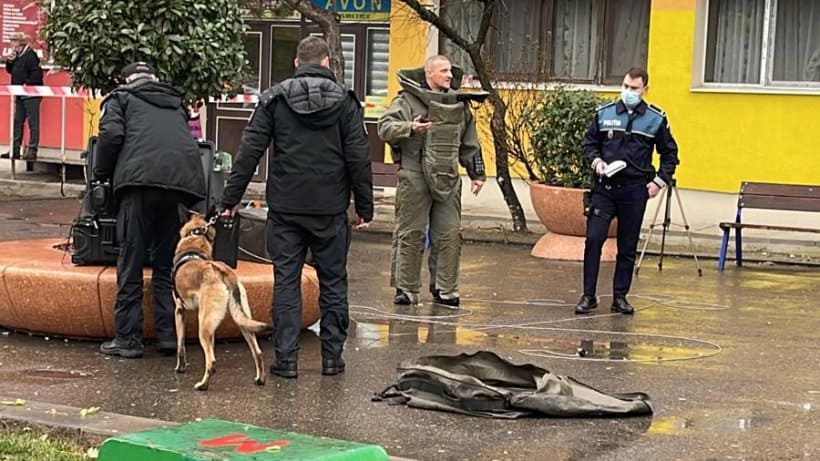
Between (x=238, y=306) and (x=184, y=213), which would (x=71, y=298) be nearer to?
(x=184, y=213)

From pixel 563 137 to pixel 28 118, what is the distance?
10.5 m

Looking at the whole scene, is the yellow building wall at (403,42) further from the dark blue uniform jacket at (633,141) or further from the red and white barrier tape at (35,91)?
the dark blue uniform jacket at (633,141)

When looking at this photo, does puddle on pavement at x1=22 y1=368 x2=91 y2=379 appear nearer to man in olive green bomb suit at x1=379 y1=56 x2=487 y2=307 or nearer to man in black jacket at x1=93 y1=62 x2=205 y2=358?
man in black jacket at x1=93 y1=62 x2=205 y2=358

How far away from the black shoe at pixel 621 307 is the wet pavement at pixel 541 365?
0.41ft

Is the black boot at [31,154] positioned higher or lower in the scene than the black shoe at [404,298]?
higher

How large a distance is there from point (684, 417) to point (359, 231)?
9875mm

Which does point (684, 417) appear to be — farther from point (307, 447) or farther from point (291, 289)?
point (307, 447)

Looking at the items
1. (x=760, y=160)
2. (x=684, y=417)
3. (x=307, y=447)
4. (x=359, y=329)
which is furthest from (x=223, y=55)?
(x=760, y=160)

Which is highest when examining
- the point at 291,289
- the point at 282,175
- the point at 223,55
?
the point at 223,55

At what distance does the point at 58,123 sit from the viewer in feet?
73.9

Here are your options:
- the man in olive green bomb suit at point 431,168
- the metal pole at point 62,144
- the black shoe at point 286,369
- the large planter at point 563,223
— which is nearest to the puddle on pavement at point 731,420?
the black shoe at point 286,369

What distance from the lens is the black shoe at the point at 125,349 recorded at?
8406 mm

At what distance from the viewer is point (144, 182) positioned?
26.8 feet

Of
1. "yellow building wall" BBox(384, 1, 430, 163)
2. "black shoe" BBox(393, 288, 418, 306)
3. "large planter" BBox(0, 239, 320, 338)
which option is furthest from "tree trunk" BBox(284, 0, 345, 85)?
"large planter" BBox(0, 239, 320, 338)
